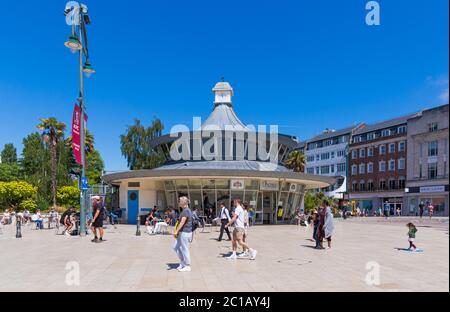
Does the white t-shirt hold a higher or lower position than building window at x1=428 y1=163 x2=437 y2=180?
lower

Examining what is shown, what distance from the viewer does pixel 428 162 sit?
59062mm

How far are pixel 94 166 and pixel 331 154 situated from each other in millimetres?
47041

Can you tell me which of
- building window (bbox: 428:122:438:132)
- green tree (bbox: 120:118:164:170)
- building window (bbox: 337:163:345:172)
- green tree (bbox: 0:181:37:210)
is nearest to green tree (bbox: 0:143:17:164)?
green tree (bbox: 0:181:37:210)

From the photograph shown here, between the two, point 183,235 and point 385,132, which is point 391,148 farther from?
point 183,235

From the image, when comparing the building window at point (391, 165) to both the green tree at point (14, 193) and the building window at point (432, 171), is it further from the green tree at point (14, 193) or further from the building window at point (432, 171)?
the green tree at point (14, 193)

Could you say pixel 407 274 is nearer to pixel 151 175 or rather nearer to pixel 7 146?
pixel 151 175

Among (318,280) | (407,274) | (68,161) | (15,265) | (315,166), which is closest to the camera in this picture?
(318,280)

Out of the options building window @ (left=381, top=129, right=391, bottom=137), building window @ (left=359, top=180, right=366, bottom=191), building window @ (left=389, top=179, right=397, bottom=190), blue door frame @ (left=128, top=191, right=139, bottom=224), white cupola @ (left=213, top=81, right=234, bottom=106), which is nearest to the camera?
blue door frame @ (left=128, top=191, right=139, bottom=224)

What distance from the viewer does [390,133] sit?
66938 mm

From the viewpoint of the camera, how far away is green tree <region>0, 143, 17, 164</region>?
261 ft

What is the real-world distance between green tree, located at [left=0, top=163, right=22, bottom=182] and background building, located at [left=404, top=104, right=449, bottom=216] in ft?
212

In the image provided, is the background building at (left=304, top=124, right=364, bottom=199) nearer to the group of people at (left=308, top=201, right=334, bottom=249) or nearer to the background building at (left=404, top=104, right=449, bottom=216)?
the background building at (left=404, top=104, right=449, bottom=216)
